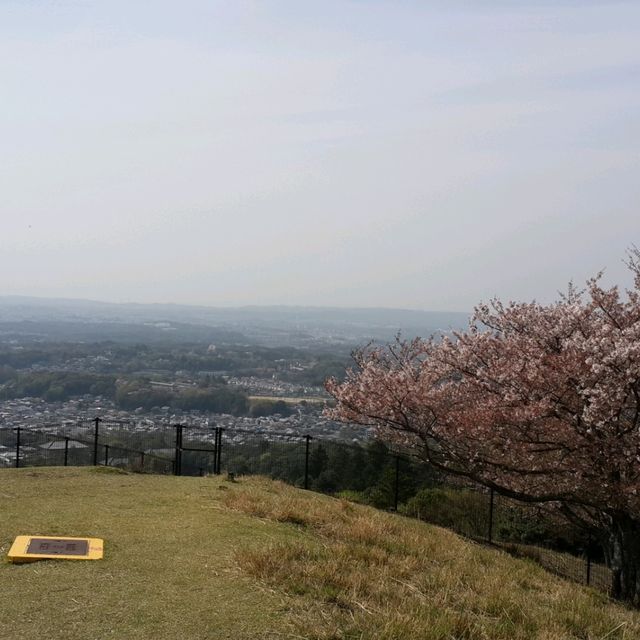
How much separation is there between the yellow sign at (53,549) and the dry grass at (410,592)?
56.0 inches

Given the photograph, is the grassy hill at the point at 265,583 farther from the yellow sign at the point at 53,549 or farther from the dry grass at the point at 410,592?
the yellow sign at the point at 53,549

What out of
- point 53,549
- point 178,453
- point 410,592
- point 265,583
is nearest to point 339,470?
point 178,453

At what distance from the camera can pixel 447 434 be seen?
12.5 meters

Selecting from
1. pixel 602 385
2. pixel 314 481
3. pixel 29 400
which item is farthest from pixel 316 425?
pixel 602 385

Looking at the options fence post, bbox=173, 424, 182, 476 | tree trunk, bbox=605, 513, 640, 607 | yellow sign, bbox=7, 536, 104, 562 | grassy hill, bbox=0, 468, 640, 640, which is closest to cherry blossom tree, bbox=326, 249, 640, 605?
tree trunk, bbox=605, 513, 640, 607

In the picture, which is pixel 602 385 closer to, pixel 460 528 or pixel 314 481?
pixel 460 528

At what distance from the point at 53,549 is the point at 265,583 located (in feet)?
7.06

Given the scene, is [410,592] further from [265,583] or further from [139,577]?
[139,577]

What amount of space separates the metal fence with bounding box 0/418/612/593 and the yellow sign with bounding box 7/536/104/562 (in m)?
8.65

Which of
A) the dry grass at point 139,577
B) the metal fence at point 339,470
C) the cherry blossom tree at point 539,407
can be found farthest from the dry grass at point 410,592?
the metal fence at point 339,470

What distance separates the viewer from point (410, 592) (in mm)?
6402

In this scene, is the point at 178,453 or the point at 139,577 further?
the point at 178,453

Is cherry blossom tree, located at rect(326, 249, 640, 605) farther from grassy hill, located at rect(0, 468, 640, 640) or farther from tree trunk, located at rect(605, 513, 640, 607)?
grassy hill, located at rect(0, 468, 640, 640)

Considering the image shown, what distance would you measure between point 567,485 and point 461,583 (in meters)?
4.84
